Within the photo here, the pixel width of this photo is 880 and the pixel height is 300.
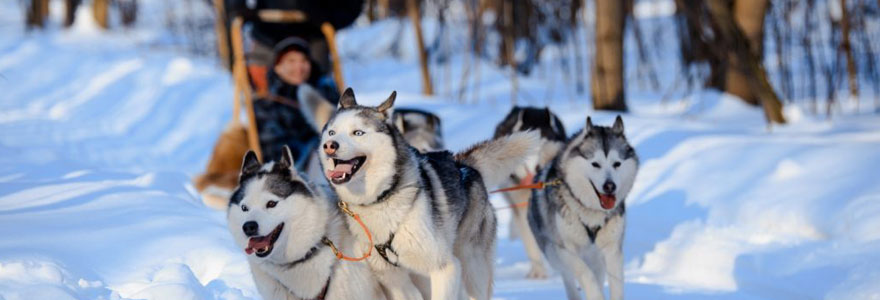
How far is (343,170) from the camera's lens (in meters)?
3.17

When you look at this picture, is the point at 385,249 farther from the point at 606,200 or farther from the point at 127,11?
the point at 127,11

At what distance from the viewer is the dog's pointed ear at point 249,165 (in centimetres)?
332

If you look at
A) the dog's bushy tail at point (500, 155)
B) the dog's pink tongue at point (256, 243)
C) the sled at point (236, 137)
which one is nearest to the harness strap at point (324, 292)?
the dog's pink tongue at point (256, 243)

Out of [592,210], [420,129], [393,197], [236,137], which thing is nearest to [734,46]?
[236,137]

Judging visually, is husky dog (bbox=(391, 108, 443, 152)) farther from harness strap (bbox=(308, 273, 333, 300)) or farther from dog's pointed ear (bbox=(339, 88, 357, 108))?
harness strap (bbox=(308, 273, 333, 300))

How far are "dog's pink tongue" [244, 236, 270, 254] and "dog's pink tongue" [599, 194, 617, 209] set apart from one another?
1.64 metres

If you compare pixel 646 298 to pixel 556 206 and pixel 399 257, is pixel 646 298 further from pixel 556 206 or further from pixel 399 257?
pixel 399 257

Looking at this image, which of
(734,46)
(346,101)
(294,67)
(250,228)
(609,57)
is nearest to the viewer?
(250,228)

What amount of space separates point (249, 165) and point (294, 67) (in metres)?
3.31

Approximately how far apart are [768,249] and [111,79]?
13248 mm

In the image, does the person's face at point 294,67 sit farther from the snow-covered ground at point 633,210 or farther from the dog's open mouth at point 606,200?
the dog's open mouth at point 606,200

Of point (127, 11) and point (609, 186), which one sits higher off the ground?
point (127, 11)

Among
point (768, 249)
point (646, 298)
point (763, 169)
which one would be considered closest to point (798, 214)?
point (768, 249)

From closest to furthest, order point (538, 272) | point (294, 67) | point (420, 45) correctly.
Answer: point (538, 272) → point (294, 67) → point (420, 45)
